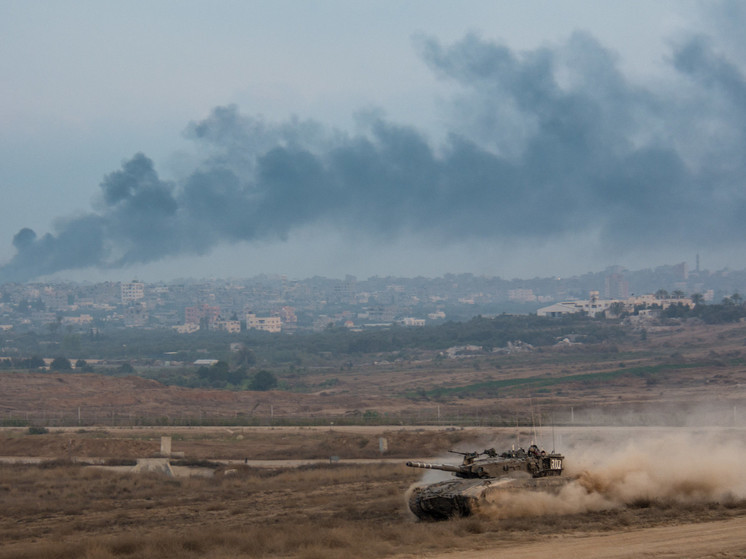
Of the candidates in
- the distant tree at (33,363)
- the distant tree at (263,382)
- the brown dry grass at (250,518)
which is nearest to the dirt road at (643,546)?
the brown dry grass at (250,518)

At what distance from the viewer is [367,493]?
31.3m

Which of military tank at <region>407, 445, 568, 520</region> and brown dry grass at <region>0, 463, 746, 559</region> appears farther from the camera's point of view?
military tank at <region>407, 445, 568, 520</region>

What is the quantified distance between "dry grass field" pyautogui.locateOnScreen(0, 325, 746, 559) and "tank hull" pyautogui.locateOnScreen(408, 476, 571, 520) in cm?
33

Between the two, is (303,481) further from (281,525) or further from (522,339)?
(522,339)

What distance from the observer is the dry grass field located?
796 inches

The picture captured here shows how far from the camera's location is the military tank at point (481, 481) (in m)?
22.8

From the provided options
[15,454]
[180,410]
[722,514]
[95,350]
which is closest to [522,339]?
[180,410]

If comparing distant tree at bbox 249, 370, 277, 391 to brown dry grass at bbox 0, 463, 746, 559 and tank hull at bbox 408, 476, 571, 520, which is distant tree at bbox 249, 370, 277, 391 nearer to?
brown dry grass at bbox 0, 463, 746, 559

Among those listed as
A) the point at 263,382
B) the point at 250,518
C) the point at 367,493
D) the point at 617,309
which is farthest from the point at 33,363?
the point at 250,518

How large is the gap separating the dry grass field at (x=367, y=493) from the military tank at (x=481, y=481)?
42cm

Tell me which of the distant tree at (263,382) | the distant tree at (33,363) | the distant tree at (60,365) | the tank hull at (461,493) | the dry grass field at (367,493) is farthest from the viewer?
the distant tree at (33,363)

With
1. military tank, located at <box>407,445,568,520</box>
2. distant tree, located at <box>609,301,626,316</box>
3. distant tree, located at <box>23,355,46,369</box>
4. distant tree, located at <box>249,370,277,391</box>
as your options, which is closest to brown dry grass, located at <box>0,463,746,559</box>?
military tank, located at <box>407,445,568,520</box>

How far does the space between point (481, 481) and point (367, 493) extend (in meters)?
8.45

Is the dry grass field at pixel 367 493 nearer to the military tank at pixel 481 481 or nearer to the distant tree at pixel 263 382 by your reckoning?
the military tank at pixel 481 481
